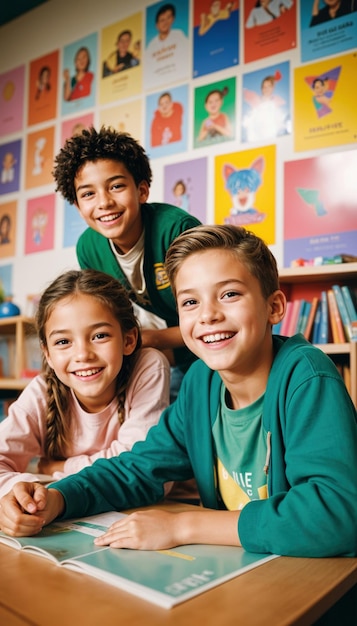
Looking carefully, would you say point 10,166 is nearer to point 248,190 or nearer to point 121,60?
point 121,60

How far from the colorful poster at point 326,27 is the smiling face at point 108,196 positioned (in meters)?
1.40

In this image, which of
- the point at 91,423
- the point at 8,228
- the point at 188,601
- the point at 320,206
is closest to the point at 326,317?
the point at 320,206

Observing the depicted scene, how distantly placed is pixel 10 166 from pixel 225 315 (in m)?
3.34

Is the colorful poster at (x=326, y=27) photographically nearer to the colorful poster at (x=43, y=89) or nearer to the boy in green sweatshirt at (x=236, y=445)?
the colorful poster at (x=43, y=89)

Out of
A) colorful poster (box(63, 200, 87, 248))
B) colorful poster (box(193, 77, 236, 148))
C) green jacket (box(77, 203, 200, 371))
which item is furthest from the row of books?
colorful poster (box(63, 200, 87, 248))

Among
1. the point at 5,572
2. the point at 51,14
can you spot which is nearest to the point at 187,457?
the point at 5,572

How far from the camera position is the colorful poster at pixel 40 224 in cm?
354

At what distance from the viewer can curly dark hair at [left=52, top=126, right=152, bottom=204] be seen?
5.14ft

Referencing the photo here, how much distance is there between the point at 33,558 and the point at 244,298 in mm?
494

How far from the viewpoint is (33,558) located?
2.33ft

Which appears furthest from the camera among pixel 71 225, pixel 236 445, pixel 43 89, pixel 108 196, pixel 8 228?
pixel 8 228

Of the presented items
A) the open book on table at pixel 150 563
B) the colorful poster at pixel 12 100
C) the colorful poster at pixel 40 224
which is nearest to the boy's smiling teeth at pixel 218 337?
the open book on table at pixel 150 563

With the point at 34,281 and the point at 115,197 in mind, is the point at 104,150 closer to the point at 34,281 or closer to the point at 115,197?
the point at 115,197

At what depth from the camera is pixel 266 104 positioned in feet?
8.62
